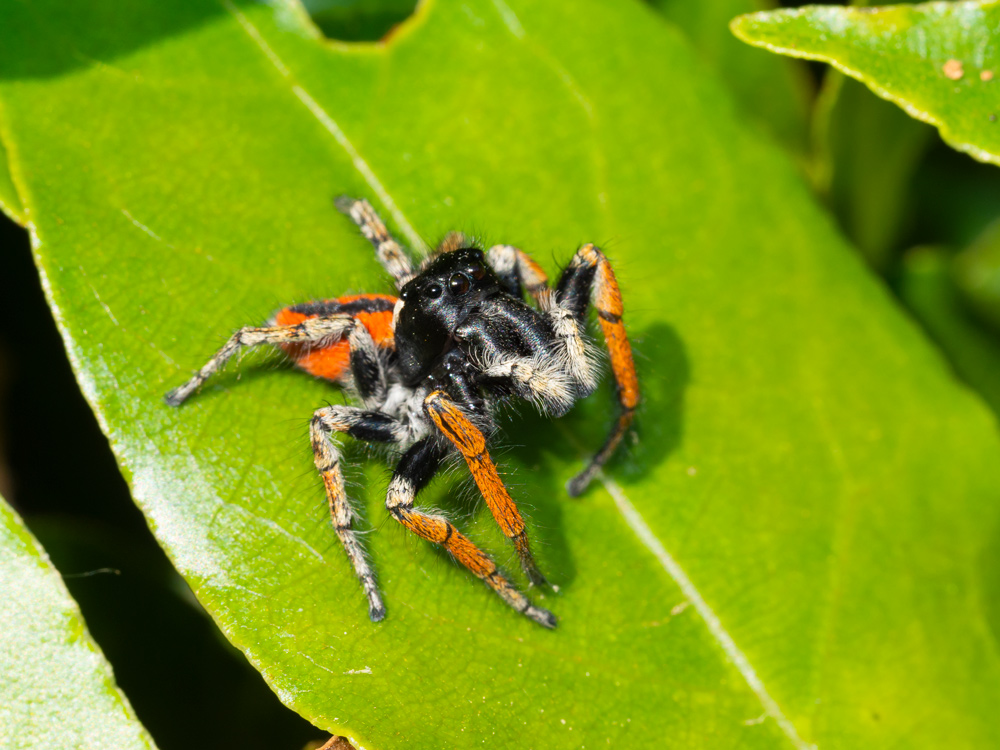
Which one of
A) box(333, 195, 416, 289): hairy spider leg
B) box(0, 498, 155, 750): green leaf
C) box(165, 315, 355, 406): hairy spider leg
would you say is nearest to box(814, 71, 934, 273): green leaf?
box(333, 195, 416, 289): hairy spider leg

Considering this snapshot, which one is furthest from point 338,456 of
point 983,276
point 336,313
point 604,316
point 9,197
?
point 983,276

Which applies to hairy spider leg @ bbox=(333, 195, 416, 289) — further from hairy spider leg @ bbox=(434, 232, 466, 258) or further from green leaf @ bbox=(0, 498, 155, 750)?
green leaf @ bbox=(0, 498, 155, 750)

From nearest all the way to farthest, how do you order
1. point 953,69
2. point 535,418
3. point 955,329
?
point 953,69 → point 535,418 → point 955,329

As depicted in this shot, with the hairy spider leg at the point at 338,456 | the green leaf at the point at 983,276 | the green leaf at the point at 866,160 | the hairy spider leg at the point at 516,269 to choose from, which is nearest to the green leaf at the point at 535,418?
the hairy spider leg at the point at 338,456

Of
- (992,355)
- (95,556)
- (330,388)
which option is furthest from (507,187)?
(992,355)

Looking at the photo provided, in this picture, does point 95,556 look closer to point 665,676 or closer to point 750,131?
point 665,676

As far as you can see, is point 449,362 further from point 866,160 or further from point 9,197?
point 866,160
